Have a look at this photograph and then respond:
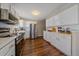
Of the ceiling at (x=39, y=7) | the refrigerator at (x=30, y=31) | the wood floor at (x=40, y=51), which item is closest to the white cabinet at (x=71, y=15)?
the ceiling at (x=39, y=7)

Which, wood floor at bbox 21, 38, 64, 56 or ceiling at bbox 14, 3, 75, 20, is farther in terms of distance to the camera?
ceiling at bbox 14, 3, 75, 20

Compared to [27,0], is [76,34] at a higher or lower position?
lower

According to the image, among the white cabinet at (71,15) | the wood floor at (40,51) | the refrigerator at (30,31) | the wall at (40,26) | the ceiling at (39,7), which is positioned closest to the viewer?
the white cabinet at (71,15)

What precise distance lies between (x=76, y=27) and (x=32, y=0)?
280cm

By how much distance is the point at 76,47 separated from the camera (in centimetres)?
275

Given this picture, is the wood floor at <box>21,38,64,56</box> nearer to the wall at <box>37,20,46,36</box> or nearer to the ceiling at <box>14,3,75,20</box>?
the ceiling at <box>14,3,75,20</box>

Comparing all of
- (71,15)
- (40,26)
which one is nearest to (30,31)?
(40,26)

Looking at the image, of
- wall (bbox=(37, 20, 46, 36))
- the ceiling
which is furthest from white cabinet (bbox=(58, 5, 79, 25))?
wall (bbox=(37, 20, 46, 36))

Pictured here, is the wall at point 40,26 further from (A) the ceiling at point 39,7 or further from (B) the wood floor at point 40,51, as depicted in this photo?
(B) the wood floor at point 40,51

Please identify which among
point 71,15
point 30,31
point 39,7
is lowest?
point 30,31

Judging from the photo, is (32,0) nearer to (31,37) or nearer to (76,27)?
(76,27)

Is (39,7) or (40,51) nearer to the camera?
(40,51)

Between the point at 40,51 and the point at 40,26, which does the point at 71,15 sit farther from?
the point at 40,26

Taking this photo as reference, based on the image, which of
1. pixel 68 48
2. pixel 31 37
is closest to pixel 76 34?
pixel 68 48
